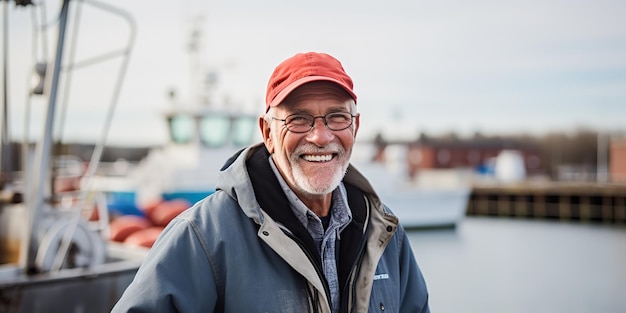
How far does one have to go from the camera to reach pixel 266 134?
6.25 feet

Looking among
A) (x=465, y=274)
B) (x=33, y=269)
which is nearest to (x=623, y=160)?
(x=465, y=274)

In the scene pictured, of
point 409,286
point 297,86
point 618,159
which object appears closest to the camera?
point 297,86

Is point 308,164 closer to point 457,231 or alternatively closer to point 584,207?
point 457,231

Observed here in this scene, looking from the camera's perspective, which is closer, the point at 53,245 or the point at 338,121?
the point at 338,121

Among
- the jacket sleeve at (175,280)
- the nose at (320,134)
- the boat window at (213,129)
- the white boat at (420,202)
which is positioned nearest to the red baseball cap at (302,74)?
the nose at (320,134)

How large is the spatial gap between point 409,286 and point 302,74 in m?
0.84

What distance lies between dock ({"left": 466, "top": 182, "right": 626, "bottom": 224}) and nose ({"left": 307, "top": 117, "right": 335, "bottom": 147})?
33.3 metres

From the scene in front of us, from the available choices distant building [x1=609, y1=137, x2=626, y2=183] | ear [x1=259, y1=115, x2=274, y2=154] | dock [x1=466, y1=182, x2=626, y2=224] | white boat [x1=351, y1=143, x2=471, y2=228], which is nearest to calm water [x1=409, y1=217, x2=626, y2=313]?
white boat [x1=351, y1=143, x2=471, y2=228]

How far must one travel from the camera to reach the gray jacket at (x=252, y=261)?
1.54 m

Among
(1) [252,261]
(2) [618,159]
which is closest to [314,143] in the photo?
(1) [252,261]

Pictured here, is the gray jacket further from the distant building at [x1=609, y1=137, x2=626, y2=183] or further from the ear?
the distant building at [x1=609, y1=137, x2=626, y2=183]

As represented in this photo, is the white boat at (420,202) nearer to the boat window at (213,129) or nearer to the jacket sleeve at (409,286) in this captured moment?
the boat window at (213,129)

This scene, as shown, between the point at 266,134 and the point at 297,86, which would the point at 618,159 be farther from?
the point at 297,86

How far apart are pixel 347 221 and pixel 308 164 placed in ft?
0.88
